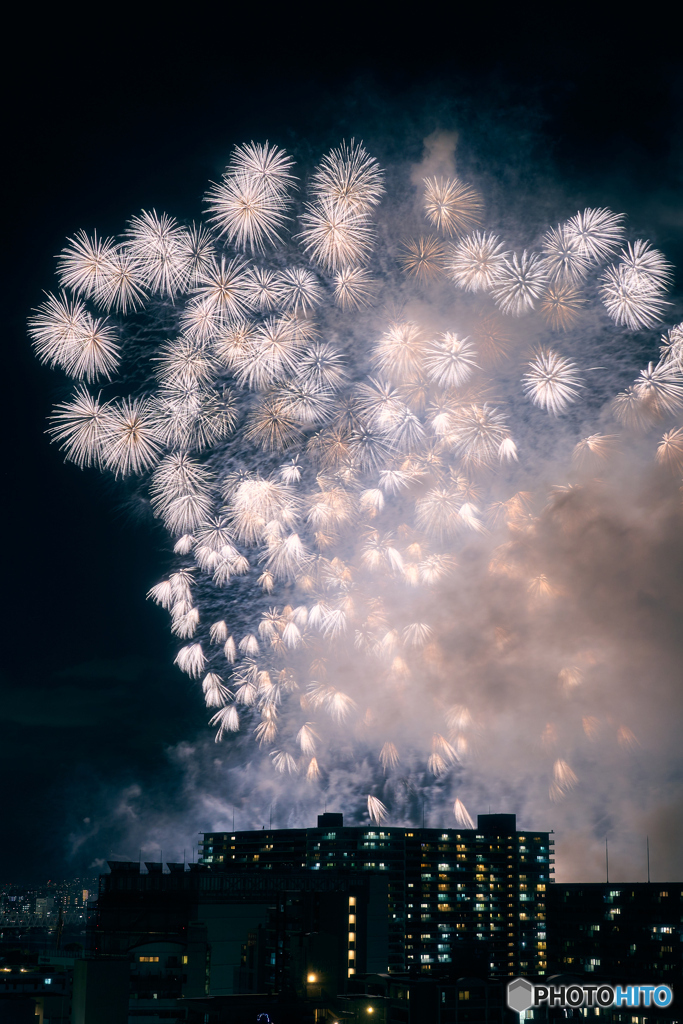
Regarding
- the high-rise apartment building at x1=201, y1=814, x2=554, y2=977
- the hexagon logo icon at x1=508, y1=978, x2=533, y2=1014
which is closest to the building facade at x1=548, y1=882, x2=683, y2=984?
the high-rise apartment building at x1=201, y1=814, x2=554, y2=977

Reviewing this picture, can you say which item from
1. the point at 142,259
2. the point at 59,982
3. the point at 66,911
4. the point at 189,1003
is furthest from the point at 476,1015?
the point at 66,911

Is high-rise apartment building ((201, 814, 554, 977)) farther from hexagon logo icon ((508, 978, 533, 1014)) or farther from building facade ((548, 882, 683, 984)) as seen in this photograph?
hexagon logo icon ((508, 978, 533, 1014))

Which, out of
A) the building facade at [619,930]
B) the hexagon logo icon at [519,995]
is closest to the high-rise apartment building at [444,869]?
the building facade at [619,930]

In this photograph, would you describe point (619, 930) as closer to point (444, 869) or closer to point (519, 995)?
point (444, 869)

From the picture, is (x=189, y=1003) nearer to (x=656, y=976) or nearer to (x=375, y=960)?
(x=375, y=960)

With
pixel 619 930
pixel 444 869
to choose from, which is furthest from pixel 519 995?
pixel 444 869

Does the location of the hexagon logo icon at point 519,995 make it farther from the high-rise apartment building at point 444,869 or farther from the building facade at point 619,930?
the high-rise apartment building at point 444,869
